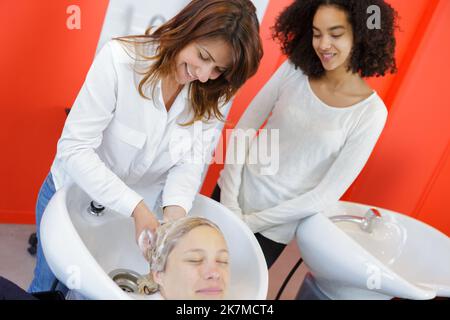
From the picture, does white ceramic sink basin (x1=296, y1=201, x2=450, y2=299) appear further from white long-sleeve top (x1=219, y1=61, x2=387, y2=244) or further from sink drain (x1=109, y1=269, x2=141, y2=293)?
sink drain (x1=109, y1=269, x2=141, y2=293)

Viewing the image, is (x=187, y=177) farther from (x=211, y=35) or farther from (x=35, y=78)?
(x=35, y=78)

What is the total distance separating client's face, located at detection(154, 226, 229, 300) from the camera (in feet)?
3.30

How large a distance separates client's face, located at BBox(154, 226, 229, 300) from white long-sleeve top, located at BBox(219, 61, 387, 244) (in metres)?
0.45

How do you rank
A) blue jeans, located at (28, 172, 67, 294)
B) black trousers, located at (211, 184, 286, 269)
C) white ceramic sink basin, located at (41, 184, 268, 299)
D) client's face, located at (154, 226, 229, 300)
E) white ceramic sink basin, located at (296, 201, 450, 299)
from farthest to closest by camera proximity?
1. black trousers, located at (211, 184, 286, 269)
2. white ceramic sink basin, located at (296, 201, 450, 299)
3. blue jeans, located at (28, 172, 67, 294)
4. client's face, located at (154, 226, 229, 300)
5. white ceramic sink basin, located at (41, 184, 268, 299)

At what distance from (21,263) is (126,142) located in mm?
1024

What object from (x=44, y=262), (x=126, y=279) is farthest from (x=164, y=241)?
(x=44, y=262)

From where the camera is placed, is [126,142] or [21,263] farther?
[21,263]

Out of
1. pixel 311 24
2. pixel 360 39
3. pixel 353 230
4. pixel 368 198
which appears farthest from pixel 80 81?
pixel 368 198

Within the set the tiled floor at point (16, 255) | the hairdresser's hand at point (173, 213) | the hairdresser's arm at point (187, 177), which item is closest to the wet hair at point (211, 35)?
the hairdresser's arm at point (187, 177)

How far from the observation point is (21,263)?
1923 mm

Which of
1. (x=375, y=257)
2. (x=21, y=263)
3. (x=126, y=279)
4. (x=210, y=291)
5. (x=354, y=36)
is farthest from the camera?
(x=21, y=263)

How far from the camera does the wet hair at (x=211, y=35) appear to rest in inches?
39.9

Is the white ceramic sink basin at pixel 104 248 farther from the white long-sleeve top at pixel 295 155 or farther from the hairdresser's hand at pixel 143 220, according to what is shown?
the white long-sleeve top at pixel 295 155

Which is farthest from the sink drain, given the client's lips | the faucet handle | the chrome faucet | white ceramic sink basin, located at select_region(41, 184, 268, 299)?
the chrome faucet
